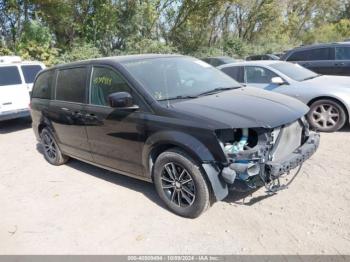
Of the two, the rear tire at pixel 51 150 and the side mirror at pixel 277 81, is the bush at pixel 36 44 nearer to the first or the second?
the rear tire at pixel 51 150

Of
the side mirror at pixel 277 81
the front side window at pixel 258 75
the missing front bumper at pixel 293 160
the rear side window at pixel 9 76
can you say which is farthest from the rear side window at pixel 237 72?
the rear side window at pixel 9 76

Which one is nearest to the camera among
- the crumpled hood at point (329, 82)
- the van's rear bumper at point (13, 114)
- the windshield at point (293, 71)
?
the crumpled hood at point (329, 82)

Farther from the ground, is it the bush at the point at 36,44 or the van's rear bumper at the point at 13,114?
the bush at the point at 36,44

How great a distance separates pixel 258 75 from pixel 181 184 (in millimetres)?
4400

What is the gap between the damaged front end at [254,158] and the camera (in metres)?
3.43

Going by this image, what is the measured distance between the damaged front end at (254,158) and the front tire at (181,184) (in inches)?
12.2

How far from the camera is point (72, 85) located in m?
5.09

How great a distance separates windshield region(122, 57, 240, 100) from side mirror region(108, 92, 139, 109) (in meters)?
0.24

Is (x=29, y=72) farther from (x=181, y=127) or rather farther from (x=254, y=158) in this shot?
(x=254, y=158)

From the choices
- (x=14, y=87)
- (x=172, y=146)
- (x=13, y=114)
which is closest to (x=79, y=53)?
(x=14, y=87)

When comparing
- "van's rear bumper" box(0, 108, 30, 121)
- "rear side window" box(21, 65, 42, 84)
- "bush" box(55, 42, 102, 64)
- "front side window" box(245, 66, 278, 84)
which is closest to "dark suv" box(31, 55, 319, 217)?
"front side window" box(245, 66, 278, 84)

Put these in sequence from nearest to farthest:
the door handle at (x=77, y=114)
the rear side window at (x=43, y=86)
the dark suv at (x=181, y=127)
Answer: the dark suv at (x=181, y=127), the door handle at (x=77, y=114), the rear side window at (x=43, y=86)

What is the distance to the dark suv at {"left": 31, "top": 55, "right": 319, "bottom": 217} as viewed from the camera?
11.4 feet

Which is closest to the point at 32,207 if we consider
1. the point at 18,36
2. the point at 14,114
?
the point at 14,114
